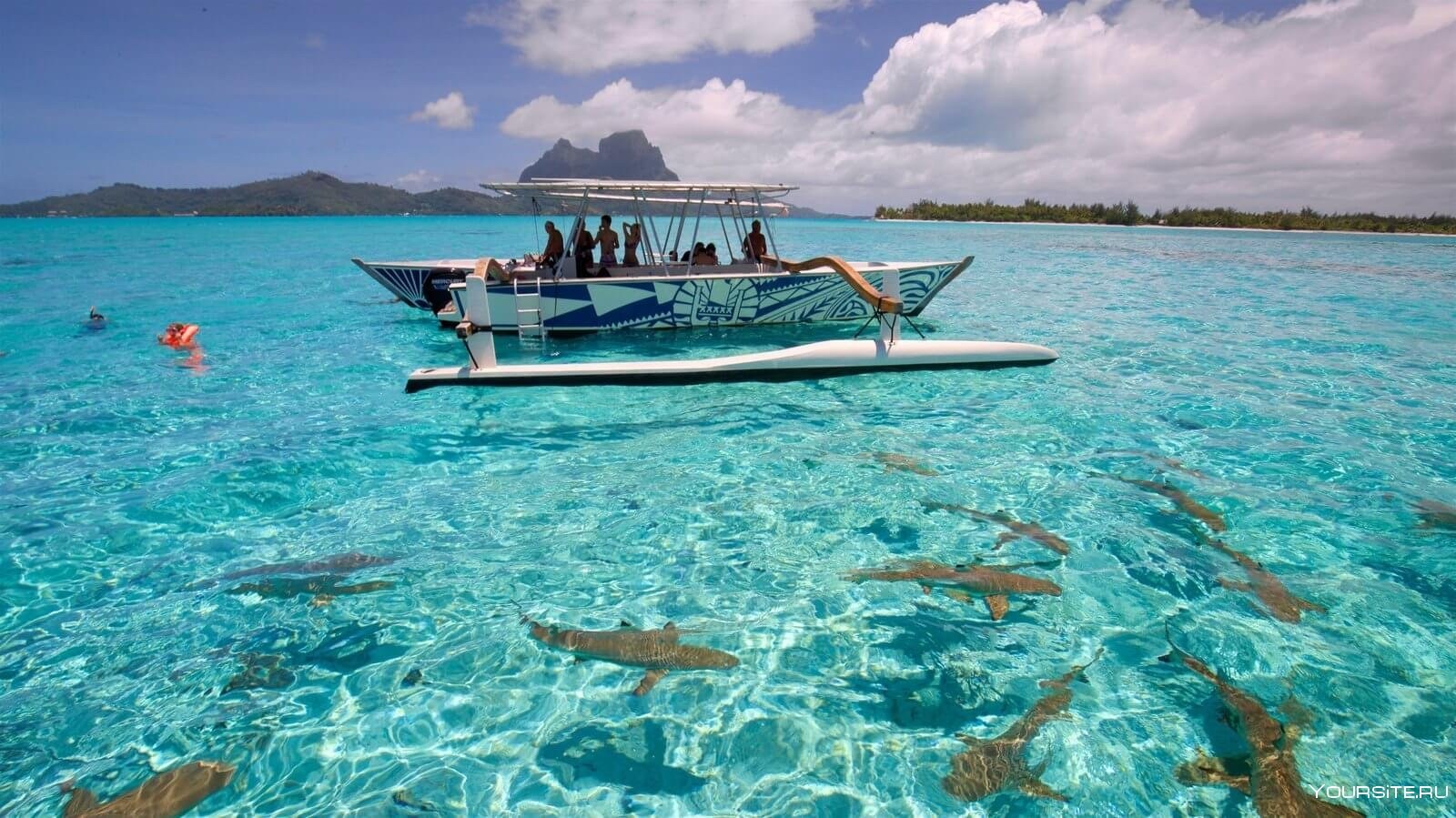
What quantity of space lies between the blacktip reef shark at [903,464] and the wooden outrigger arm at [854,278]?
402 cm

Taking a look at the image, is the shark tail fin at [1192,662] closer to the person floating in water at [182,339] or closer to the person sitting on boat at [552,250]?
the person sitting on boat at [552,250]

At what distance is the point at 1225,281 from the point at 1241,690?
28126 millimetres

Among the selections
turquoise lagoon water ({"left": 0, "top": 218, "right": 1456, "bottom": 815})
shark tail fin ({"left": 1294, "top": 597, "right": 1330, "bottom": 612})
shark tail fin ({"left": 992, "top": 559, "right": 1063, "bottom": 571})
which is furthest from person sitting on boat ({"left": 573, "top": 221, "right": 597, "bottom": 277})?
shark tail fin ({"left": 1294, "top": 597, "right": 1330, "bottom": 612})

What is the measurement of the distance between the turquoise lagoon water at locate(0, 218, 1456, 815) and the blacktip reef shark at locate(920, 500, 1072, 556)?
0.49 ft

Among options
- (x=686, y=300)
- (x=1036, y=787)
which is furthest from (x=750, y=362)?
(x=1036, y=787)

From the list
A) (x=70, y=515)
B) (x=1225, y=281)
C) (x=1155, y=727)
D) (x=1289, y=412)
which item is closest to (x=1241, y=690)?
(x=1155, y=727)

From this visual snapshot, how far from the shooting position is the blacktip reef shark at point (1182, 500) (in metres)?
5.73

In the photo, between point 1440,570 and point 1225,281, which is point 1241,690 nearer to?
point 1440,570

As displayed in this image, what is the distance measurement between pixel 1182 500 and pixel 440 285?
13.9 m

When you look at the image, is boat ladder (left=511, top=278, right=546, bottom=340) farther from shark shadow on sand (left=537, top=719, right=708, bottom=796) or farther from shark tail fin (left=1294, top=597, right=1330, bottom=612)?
shark tail fin (left=1294, top=597, right=1330, bottom=612)

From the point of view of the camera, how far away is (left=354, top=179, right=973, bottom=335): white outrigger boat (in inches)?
488

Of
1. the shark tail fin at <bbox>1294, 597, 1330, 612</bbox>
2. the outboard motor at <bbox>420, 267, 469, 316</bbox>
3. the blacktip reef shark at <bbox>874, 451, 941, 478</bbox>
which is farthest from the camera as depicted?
the outboard motor at <bbox>420, 267, 469, 316</bbox>

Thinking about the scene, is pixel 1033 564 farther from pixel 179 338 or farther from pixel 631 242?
pixel 179 338

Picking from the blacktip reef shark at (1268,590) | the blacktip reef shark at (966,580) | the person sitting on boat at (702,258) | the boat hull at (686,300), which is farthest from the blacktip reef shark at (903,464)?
the person sitting on boat at (702,258)
